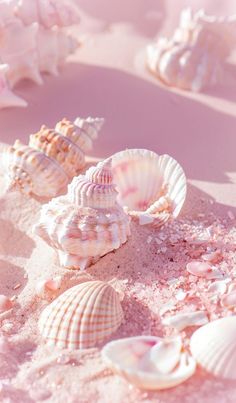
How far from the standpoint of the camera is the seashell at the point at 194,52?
11.4ft

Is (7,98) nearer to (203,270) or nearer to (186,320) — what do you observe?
(203,270)

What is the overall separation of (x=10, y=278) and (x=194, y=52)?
1.88m

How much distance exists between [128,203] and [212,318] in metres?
0.73

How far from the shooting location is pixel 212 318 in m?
2.02

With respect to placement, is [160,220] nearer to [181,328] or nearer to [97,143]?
[181,328]

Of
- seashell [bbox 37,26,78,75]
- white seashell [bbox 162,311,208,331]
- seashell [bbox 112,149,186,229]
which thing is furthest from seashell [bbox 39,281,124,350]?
seashell [bbox 37,26,78,75]

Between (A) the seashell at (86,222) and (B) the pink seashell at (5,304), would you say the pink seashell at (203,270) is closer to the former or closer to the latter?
(A) the seashell at (86,222)

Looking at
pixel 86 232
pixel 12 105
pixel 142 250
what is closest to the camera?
pixel 86 232

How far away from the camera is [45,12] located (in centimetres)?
331

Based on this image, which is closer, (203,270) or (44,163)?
(203,270)

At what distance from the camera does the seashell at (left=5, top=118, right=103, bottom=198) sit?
2590mm

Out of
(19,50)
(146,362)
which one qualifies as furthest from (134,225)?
(19,50)

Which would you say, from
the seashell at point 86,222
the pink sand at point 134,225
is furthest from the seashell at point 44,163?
the seashell at point 86,222

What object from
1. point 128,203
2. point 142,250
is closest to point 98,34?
point 128,203
